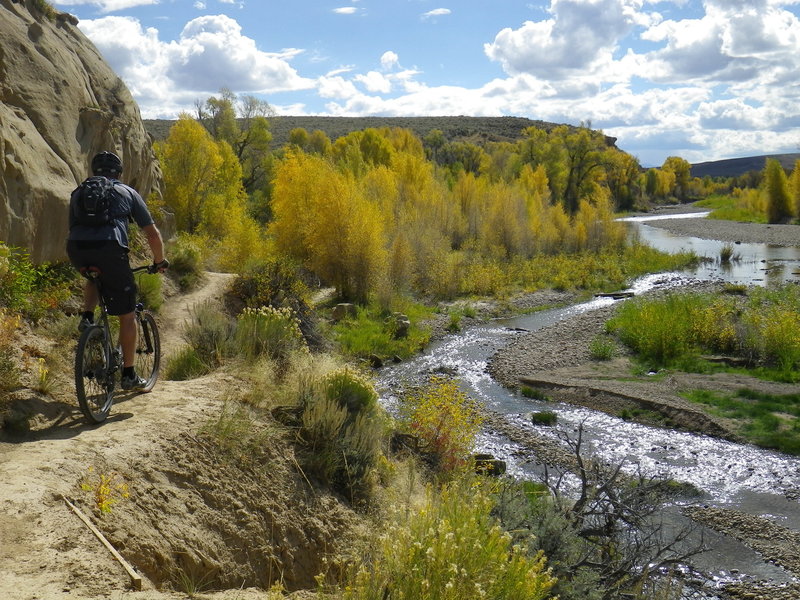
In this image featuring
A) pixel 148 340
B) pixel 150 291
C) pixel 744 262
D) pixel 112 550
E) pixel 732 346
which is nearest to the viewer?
pixel 112 550

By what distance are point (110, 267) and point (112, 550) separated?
7.92 feet

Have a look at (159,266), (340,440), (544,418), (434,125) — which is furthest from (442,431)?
(434,125)

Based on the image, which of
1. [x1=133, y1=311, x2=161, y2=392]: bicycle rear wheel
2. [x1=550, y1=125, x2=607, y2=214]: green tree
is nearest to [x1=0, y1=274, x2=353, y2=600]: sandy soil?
[x1=133, y1=311, x2=161, y2=392]: bicycle rear wheel

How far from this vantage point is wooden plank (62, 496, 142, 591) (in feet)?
12.2

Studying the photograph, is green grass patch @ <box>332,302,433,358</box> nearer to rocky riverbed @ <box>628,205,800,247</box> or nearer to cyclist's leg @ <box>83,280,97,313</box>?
cyclist's leg @ <box>83,280,97,313</box>

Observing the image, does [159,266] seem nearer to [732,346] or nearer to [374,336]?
[374,336]

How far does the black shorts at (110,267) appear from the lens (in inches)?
206

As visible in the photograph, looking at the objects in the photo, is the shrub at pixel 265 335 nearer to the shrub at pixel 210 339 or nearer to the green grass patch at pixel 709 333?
the shrub at pixel 210 339

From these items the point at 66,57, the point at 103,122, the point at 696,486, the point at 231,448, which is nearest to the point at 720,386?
the point at 696,486

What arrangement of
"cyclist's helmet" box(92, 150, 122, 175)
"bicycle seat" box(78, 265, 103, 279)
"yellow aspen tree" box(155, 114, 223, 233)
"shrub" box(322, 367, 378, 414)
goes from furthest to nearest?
"yellow aspen tree" box(155, 114, 223, 233) → "shrub" box(322, 367, 378, 414) → "cyclist's helmet" box(92, 150, 122, 175) → "bicycle seat" box(78, 265, 103, 279)

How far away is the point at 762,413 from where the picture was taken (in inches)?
508

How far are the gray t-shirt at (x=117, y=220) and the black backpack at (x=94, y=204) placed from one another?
0.03m

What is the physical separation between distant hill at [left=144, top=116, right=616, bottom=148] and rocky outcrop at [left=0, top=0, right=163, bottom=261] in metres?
70.5

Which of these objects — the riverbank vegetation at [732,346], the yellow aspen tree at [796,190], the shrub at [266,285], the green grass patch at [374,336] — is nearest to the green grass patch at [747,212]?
the yellow aspen tree at [796,190]
